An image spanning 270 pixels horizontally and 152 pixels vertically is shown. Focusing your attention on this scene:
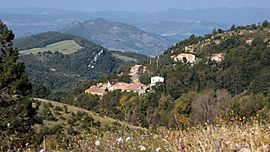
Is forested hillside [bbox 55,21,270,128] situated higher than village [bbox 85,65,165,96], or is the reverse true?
forested hillside [bbox 55,21,270,128]

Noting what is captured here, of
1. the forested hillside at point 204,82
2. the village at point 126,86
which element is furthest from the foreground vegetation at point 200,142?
the village at point 126,86

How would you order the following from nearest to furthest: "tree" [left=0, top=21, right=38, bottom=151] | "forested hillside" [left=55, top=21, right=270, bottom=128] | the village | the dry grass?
the dry grass
"tree" [left=0, top=21, right=38, bottom=151]
"forested hillside" [left=55, top=21, right=270, bottom=128]
the village

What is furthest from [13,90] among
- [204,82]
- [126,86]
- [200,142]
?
[126,86]

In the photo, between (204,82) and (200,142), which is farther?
(204,82)

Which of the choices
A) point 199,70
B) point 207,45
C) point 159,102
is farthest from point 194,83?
point 207,45

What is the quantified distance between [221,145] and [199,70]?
7899 centimetres

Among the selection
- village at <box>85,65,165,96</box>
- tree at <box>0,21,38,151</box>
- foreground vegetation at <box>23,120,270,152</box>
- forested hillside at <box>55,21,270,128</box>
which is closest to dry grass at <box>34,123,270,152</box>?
foreground vegetation at <box>23,120,270,152</box>

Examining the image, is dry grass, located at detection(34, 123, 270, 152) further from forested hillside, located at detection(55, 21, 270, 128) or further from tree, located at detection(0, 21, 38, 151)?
forested hillside, located at detection(55, 21, 270, 128)

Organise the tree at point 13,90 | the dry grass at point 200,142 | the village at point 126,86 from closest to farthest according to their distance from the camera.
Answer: the dry grass at point 200,142
the tree at point 13,90
the village at point 126,86

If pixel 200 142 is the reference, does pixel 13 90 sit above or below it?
below

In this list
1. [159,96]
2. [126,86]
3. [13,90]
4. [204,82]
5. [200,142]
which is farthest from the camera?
[126,86]

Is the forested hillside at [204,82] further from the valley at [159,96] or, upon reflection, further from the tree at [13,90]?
the tree at [13,90]

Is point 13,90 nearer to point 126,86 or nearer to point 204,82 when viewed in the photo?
point 204,82

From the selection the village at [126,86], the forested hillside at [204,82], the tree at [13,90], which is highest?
the tree at [13,90]
